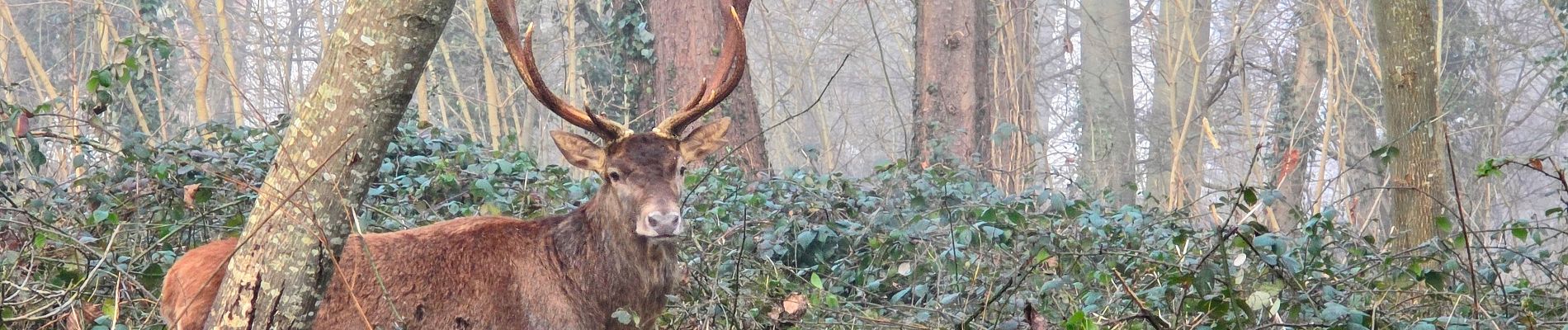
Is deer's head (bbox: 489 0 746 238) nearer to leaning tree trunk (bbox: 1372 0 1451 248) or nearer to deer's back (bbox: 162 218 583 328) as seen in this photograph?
deer's back (bbox: 162 218 583 328)

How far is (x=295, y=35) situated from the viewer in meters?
22.7

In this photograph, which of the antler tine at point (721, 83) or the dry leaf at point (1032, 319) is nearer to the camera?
the dry leaf at point (1032, 319)

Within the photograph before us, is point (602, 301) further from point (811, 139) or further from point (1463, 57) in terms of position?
point (811, 139)

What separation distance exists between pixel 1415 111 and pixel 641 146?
11.9 feet

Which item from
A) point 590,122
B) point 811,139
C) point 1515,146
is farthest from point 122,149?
point 1515,146

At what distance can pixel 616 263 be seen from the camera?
5754 mm

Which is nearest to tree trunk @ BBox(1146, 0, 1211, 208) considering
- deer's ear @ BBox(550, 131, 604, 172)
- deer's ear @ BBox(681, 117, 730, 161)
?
deer's ear @ BBox(681, 117, 730, 161)

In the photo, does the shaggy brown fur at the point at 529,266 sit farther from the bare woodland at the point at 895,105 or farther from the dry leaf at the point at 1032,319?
the dry leaf at the point at 1032,319

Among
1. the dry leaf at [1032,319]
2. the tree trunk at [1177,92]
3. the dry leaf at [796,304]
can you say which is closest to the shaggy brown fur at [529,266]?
the dry leaf at [796,304]

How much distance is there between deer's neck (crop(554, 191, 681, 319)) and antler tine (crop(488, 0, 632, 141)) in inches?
11.2

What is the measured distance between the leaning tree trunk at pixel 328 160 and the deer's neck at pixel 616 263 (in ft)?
6.37

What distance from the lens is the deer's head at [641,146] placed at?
5.54 metres

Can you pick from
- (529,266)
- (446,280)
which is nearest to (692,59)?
(529,266)

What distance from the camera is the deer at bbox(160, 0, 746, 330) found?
5.40m
